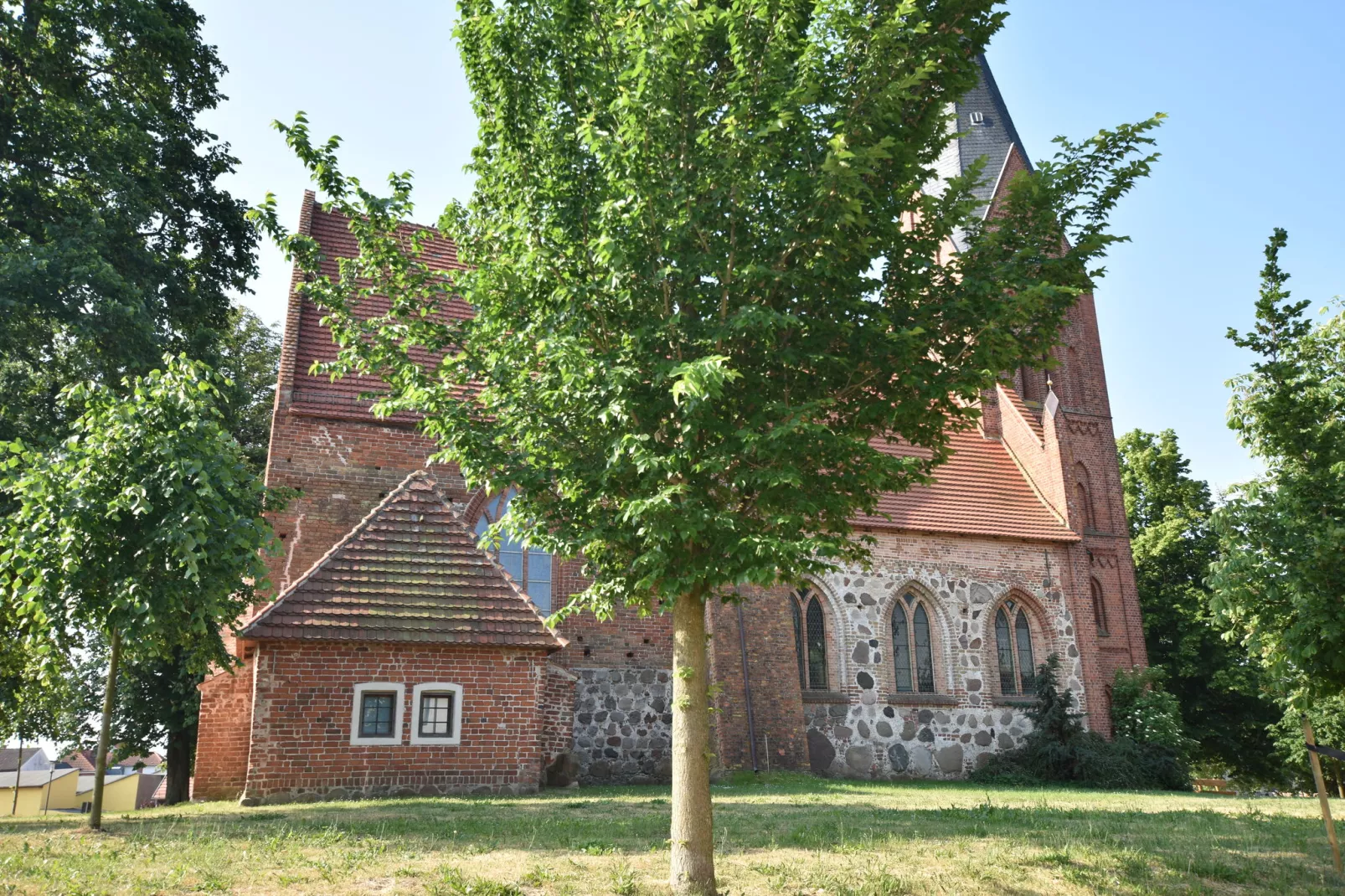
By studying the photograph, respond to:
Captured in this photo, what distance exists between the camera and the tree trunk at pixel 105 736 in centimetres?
925

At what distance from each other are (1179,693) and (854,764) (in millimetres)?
14238

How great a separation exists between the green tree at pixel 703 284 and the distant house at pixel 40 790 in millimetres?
53371

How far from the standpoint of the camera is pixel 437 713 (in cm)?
1305

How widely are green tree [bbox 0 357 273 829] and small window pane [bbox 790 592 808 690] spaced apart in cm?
1171

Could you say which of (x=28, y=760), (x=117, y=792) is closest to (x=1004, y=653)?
(x=117, y=792)

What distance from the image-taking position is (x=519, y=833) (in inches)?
336

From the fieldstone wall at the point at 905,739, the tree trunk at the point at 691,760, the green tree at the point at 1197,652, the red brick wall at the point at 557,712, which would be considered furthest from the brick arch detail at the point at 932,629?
the tree trunk at the point at 691,760

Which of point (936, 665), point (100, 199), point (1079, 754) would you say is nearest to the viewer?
point (100, 199)

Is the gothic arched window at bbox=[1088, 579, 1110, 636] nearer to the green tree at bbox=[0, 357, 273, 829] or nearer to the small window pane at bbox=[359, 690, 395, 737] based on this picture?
the small window pane at bbox=[359, 690, 395, 737]

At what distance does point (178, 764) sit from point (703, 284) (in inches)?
707

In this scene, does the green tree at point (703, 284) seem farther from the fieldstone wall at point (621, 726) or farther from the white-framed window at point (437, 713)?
the fieldstone wall at point (621, 726)

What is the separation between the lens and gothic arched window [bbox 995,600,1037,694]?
67.7 feet

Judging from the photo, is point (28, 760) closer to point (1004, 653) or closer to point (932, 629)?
point (932, 629)

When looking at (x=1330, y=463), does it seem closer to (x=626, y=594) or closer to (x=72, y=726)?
(x=626, y=594)
